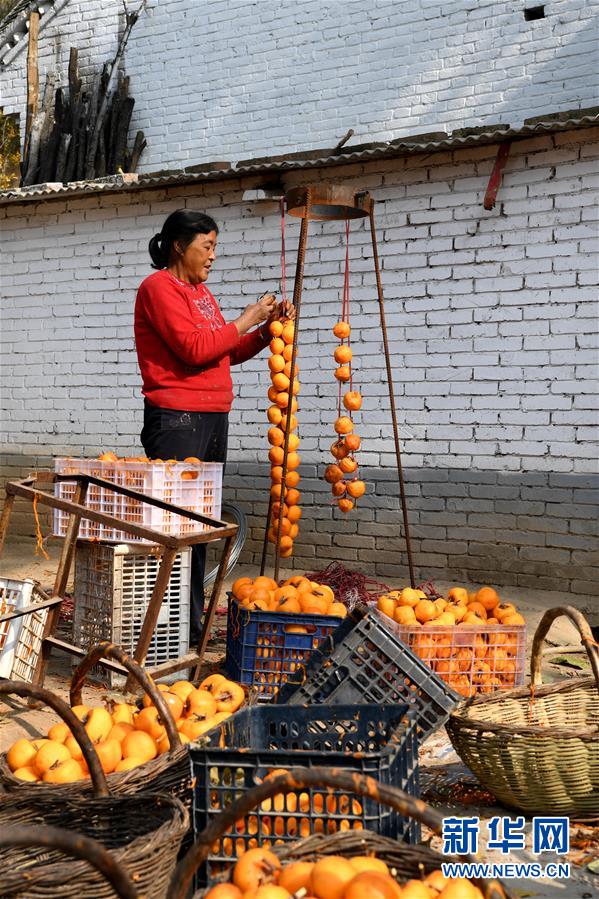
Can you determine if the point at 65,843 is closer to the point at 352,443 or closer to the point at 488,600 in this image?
the point at 488,600

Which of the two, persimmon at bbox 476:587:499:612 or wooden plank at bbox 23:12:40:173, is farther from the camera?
wooden plank at bbox 23:12:40:173

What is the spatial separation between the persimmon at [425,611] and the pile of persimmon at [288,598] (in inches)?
13.9

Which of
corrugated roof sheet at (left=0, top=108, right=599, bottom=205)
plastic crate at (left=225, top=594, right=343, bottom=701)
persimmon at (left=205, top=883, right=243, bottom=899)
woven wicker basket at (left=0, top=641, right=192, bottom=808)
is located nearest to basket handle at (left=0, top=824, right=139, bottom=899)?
persimmon at (left=205, top=883, right=243, bottom=899)

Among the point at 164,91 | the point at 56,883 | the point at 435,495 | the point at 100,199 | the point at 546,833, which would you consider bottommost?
the point at 546,833

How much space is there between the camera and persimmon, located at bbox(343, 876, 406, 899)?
1990 mm

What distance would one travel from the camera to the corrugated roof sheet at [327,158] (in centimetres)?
693

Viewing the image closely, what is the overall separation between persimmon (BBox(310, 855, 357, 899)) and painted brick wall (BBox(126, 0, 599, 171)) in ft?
25.9

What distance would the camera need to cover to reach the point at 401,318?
784 centimetres

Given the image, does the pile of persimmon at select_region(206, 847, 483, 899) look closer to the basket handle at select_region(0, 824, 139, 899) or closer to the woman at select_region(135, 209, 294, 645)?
the basket handle at select_region(0, 824, 139, 899)

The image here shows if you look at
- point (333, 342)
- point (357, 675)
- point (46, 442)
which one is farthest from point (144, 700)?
point (46, 442)

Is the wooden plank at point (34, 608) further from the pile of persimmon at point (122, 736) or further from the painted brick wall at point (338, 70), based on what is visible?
the painted brick wall at point (338, 70)

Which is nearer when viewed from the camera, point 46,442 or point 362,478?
point 362,478

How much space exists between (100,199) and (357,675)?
711 cm

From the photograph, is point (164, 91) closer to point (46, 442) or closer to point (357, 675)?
point (46, 442)
